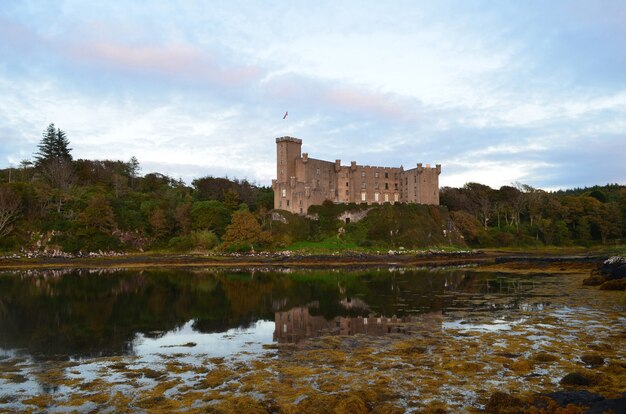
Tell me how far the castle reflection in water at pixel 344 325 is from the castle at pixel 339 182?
5663cm

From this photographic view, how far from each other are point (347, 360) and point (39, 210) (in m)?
70.8

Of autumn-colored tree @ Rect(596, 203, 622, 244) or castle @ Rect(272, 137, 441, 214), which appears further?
autumn-colored tree @ Rect(596, 203, 622, 244)

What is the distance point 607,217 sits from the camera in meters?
83.9

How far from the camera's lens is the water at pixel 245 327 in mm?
11930

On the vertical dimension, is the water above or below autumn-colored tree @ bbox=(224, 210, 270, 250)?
below

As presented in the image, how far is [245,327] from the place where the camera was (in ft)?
63.0

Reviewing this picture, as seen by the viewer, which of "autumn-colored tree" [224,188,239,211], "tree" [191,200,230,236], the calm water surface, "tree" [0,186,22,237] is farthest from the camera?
"autumn-colored tree" [224,188,239,211]

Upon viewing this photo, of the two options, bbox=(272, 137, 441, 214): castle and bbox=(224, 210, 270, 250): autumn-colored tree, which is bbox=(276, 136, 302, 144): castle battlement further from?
bbox=(224, 210, 270, 250): autumn-colored tree

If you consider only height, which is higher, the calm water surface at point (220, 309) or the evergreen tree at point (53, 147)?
the evergreen tree at point (53, 147)

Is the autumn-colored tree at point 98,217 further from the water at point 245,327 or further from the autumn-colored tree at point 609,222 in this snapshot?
the autumn-colored tree at point 609,222

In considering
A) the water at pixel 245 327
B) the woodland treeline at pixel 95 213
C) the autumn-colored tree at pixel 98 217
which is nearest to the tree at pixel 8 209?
the woodland treeline at pixel 95 213

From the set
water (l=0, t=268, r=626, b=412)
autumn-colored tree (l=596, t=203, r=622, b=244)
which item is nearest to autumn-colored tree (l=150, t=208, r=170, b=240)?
water (l=0, t=268, r=626, b=412)

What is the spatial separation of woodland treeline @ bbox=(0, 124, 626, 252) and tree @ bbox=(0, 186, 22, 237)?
0.16 m

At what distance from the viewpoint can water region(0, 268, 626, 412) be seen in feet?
39.1
